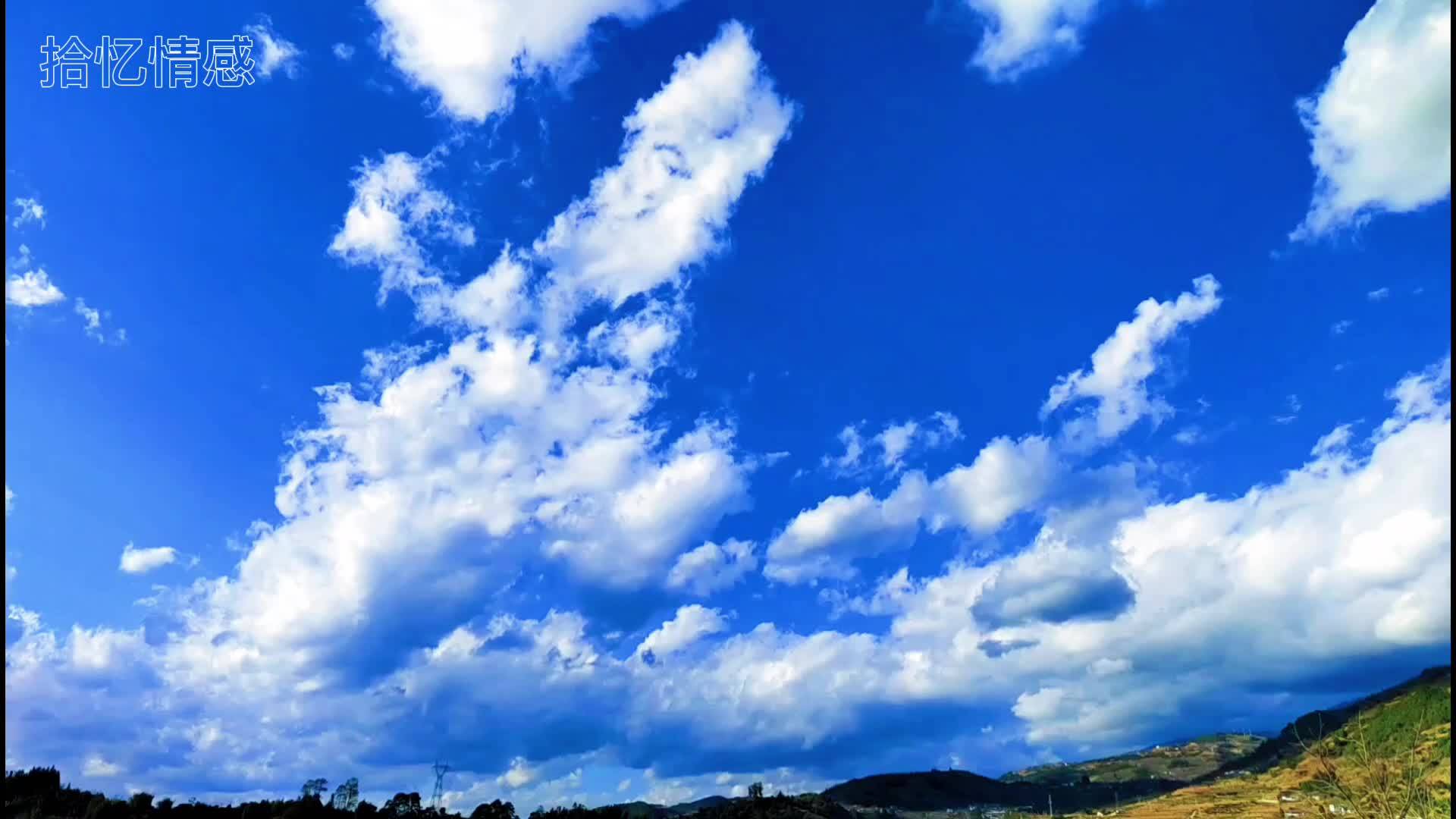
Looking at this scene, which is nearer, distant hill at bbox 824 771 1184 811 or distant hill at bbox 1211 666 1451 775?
distant hill at bbox 1211 666 1451 775

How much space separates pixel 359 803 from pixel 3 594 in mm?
29068

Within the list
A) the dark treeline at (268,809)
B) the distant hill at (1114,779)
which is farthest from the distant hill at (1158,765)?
the dark treeline at (268,809)

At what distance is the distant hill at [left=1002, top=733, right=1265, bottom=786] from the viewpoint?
111 meters

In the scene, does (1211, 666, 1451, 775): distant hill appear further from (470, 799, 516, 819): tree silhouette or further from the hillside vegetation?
(470, 799, 516, 819): tree silhouette

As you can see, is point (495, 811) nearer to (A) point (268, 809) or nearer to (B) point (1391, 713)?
(A) point (268, 809)

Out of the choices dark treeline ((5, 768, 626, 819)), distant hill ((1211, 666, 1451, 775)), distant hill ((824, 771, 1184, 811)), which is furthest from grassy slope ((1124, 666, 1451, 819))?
dark treeline ((5, 768, 626, 819))

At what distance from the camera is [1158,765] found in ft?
388

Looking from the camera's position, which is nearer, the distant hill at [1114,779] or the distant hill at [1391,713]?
the distant hill at [1391,713]

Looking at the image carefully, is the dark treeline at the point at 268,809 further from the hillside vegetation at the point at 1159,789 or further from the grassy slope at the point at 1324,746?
the grassy slope at the point at 1324,746

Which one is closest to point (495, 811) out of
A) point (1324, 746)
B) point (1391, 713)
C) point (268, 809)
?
point (268, 809)

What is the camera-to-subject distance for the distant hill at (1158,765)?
111250 mm

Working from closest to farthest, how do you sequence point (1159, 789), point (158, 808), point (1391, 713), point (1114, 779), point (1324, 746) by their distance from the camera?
point (1324, 746), point (158, 808), point (1391, 713), point (1159, 789), point (1114, 779)

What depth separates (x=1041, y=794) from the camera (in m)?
94.7

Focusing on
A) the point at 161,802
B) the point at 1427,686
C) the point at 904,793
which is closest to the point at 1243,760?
the point at 1427,686
